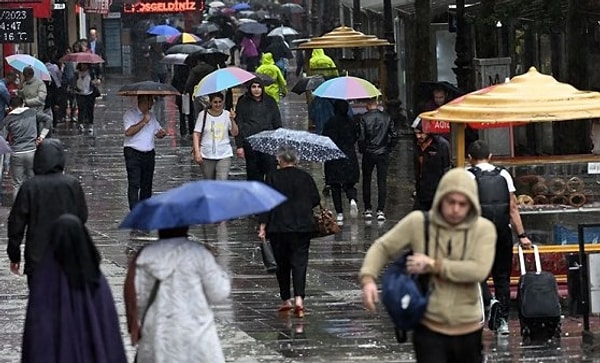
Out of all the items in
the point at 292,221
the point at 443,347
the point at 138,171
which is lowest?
the point at 443,347

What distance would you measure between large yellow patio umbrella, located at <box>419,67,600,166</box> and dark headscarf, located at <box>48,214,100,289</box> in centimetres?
561

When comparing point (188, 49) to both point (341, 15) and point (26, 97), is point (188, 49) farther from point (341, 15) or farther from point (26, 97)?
point (341, 15)

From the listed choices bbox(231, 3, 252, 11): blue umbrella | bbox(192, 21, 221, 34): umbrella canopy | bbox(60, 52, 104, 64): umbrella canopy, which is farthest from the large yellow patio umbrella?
bbox(231, 3, 252, 11): blue umbrella

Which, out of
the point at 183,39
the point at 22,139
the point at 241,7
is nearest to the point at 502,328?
the point at 22,139

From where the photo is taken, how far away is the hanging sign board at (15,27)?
30.6 meters

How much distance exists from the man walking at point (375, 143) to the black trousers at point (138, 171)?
266cm

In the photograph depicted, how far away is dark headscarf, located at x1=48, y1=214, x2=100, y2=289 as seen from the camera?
9133 millimetres

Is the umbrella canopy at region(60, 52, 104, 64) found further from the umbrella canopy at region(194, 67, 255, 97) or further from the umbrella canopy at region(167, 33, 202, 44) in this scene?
the umbrella canopy at region(194, 67, 255, 97)

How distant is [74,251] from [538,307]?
5.11 metres

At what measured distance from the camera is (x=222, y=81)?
2116 centimetres

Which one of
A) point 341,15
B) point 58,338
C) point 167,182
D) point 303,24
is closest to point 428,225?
point 58,338

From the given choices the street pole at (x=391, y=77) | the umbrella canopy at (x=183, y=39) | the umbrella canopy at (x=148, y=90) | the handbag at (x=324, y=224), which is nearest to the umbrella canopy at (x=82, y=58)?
the street pole at (x=391, y=77)

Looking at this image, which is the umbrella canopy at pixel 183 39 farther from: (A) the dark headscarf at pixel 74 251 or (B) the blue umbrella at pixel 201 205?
(A) the dark headscarf at pixel 74 251

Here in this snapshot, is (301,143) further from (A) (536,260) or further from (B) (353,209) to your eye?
→ (B) (353,209)
